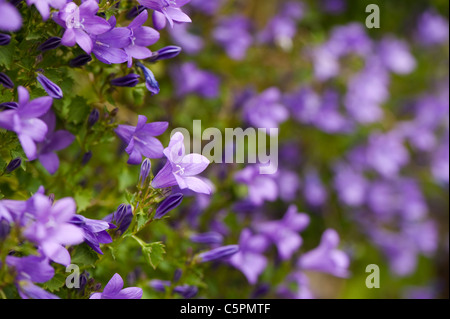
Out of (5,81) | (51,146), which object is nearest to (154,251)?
(51,146)

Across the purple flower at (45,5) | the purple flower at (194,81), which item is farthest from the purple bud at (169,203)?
the purple flower at (194,81)

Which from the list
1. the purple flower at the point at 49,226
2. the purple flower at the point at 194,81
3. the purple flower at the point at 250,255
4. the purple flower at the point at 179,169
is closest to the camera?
the purple flower at the point at 49,226

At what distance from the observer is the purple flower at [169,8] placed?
48.7 inches

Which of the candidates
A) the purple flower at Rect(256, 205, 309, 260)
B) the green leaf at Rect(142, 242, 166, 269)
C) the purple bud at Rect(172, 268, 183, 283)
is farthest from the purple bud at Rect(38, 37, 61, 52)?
the purple flower at Rect(256, 205, 309, 260)

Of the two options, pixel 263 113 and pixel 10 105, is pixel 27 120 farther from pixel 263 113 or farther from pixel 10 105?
pixel 263 113

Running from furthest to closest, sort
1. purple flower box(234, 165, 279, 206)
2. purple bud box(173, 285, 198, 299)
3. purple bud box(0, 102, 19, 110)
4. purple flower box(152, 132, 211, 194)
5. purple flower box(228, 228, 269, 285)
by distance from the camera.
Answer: purple flower box(234, 165, 279, 206), purple flower box(228, 228, 269, 285), purple bud box(173, 285, 198, 299), purple flower box(152, 132, 211, 194), purple bud box(0, 102, 19, 110)

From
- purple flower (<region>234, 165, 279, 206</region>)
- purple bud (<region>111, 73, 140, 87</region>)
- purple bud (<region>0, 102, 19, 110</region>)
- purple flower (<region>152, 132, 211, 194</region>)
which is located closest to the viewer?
purple bud (<region>0, 102, 19, 110</region>)

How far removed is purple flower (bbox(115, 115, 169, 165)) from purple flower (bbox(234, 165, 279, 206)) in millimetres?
543

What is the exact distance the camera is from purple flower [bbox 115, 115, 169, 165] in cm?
131

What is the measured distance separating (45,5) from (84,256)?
1.95ft

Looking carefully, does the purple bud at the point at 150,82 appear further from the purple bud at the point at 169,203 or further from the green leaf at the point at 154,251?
the green leaf at the point at 154,251

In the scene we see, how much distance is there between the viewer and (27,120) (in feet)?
3.59

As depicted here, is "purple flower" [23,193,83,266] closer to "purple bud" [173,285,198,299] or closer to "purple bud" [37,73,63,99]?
"purple bud" [37,73,63,99]

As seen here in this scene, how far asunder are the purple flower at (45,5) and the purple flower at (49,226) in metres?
0.38
